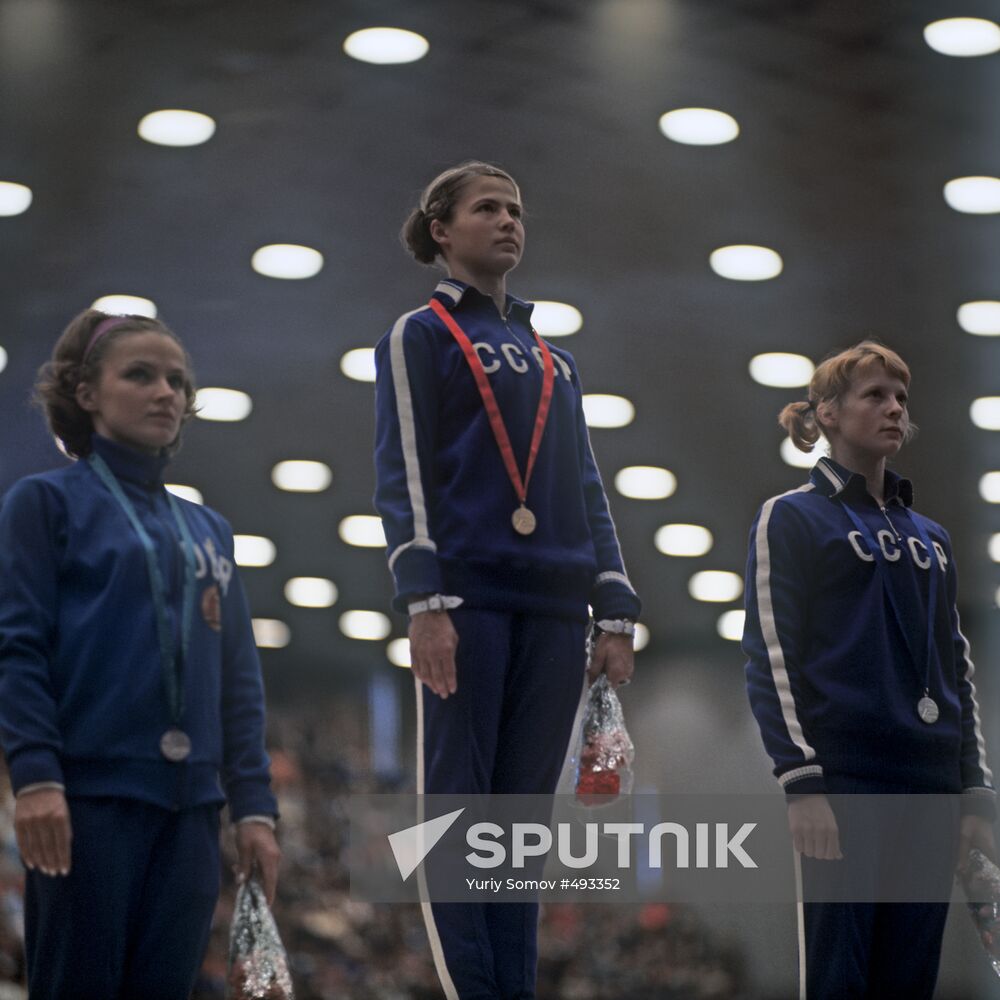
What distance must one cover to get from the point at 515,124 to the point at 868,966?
128 inches

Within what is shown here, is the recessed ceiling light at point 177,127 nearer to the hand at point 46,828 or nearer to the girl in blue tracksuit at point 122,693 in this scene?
the girl in blue tracksuit at point 122,693

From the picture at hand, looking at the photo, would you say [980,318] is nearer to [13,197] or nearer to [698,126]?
[698,126]

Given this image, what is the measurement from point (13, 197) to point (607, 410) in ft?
7.68

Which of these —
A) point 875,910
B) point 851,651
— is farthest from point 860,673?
point 875,910

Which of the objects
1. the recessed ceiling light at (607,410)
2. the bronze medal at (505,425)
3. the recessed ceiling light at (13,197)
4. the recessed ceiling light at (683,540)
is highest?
the recessed ceiling light at (13,197)

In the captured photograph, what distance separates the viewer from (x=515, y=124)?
5.50 m

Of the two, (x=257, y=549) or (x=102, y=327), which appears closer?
(x=102, y=327)

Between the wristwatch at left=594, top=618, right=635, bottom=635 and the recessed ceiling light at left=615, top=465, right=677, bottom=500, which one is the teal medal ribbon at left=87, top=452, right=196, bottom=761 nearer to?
the wristwatch at left=594, top=618, right=635, bottom=635

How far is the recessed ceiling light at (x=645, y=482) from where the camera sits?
7.11 meters

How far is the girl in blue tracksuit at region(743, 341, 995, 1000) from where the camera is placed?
2.94 metres

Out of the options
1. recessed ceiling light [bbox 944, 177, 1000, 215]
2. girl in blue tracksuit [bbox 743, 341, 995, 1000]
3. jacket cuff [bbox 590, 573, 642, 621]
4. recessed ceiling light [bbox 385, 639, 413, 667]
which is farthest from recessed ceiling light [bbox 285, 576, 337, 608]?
jacket cuff [bbox 590, 573, 642, 621]

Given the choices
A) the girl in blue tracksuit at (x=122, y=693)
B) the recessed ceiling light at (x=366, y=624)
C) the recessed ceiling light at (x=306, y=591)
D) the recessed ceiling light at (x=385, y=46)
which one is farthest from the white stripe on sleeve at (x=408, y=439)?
the recessed ceiling light at (x=366, y=624)

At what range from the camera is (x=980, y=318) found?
20.3 ft

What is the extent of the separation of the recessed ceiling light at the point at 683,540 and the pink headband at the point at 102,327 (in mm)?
4856
